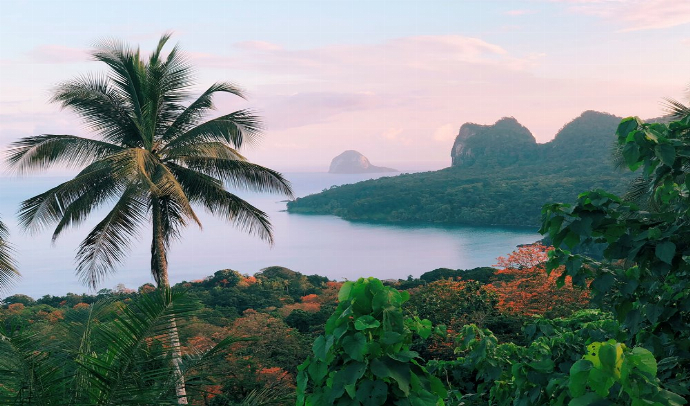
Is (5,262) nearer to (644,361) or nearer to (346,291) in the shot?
(346,291)

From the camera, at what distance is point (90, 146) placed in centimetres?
1175

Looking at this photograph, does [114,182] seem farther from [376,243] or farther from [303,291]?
[376,243]

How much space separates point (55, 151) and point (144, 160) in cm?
240

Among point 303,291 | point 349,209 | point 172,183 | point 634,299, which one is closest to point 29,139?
point 172,183

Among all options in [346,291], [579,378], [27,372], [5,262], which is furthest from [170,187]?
[579,378]

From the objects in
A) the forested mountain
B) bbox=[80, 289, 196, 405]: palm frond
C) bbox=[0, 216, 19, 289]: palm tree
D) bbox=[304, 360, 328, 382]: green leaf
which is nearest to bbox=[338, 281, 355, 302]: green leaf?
bbox=[304, 360, 328, 382]: green leaf

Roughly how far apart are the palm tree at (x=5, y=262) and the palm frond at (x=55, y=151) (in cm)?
143

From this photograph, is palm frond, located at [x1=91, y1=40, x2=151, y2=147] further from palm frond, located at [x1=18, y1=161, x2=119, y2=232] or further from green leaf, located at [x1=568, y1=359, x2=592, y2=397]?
green leaf, located at [x1=568, y1=359, x2=592, y2=397]

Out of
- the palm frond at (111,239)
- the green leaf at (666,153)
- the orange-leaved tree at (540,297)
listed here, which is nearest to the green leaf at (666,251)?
the green leaf at (666,153)

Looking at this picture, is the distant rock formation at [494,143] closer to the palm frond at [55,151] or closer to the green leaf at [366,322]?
the palm frond at [55,151]

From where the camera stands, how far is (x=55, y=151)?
1159cm

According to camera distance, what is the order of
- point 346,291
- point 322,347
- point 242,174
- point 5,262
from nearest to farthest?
point 322,347 < point 346,291 < point 5,262 < point 242,174

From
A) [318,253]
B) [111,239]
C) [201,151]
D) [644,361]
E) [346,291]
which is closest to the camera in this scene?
[644,361]

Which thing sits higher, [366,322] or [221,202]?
[221,202]
